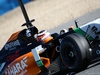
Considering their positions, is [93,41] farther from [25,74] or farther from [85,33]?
[25,74]

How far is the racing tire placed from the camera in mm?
5543

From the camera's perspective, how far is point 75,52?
18.5ft

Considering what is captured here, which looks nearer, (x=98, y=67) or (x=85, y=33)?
(x=98, y=67)

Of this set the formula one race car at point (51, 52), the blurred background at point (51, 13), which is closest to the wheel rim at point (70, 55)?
the formula one race car at point (51, 52)

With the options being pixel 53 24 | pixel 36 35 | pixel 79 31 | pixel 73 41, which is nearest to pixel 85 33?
pixel 79 31

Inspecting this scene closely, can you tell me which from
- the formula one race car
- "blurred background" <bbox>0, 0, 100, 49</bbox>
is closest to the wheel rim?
the formula one race car

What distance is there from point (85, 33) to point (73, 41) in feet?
1.77

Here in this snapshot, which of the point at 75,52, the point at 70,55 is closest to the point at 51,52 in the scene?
the point at 70,55

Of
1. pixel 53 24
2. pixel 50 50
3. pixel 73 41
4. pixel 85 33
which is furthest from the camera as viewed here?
pixel 53 24

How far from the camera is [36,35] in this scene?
6727 mm

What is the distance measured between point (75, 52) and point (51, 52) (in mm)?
934

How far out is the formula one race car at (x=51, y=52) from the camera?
18.5 feet

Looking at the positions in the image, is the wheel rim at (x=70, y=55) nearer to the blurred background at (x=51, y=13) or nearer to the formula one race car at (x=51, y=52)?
the formula one race car at (x=51, y=52)

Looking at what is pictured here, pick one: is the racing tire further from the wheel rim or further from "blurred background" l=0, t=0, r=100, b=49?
"blurred background" l=0, t=0, r=100, b=49
